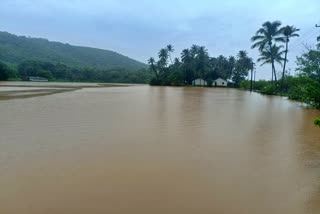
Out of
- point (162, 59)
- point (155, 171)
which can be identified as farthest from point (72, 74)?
point (155, 171)

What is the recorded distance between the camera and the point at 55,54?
122 m

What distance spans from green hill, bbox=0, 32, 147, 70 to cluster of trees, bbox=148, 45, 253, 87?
145 ft

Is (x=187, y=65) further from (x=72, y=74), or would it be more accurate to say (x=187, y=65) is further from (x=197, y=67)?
(x=72, y=74)

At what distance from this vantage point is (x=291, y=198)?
430 cm

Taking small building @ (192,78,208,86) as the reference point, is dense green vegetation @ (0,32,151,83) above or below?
above

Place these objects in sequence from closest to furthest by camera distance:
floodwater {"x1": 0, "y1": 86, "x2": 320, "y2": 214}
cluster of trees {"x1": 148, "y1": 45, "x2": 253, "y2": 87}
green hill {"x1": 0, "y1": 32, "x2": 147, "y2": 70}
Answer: floodwater {"x1": 0, "y1": 86, "x2": 320, "y2": 214}
cluster of trees {"x1": 148, "y1": 45, "x2": 253, "y2": 87}
green hill {"x1": 0, "y1": 32, "x2": 147, "y2": 70}

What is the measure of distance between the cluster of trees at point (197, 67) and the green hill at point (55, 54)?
44.1m

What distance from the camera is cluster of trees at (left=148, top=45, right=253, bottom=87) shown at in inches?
2793

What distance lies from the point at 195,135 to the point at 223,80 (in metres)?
66.0

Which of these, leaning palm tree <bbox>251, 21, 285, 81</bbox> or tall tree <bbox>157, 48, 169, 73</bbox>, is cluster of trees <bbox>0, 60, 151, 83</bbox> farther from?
leaning palm tree <bbox>251, 21, 285, 81</bbox>

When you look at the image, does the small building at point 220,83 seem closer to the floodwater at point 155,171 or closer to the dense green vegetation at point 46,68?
the dense green vegetation at point 46,68

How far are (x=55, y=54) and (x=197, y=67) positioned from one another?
72.9m

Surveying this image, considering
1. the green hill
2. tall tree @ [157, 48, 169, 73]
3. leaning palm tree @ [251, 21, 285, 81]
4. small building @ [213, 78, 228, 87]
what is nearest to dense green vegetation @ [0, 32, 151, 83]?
the green hill

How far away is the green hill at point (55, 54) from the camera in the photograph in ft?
342
